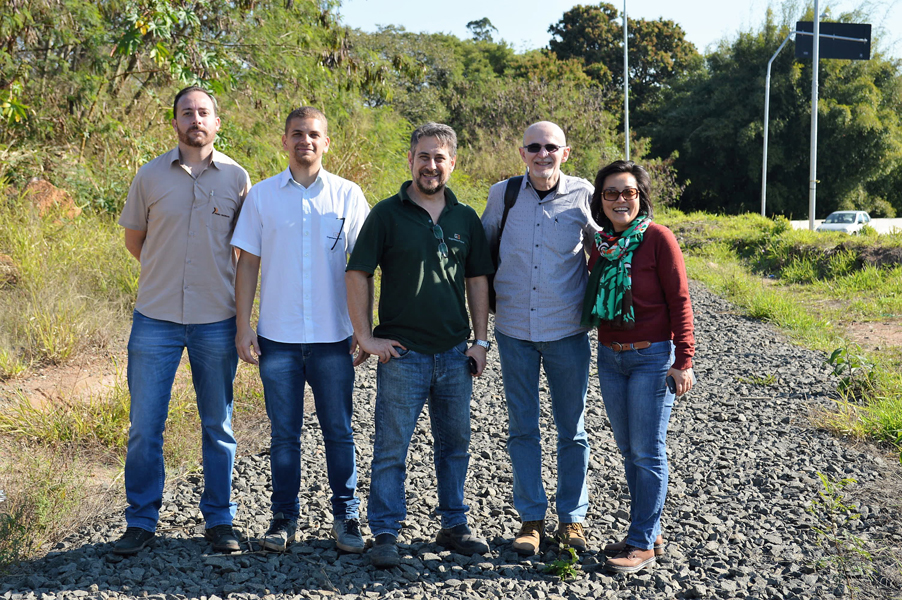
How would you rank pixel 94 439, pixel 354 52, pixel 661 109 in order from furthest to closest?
1. pixel 661 109
2. pixel 354 52
3. pixel 94 439

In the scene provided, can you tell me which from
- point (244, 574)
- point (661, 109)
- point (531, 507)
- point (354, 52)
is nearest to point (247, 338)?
point (244, 574)

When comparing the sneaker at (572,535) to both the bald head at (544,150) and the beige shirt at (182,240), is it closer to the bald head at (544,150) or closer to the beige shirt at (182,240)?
the bald head at (544,150)

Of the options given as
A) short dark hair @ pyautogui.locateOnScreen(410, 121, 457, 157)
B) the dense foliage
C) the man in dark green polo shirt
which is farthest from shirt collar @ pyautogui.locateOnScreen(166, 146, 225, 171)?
the dense foliage

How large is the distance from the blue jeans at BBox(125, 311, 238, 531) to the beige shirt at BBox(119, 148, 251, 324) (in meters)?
0.09

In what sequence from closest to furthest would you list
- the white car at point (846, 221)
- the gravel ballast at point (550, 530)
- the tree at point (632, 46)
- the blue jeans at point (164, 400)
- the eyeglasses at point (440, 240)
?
the gravel ballast at point (550, 530), the eyeglasses at point (440, 240), the blue jeans at point (164, 400), the white car at point (846, 221), the tree at point (632, 46)

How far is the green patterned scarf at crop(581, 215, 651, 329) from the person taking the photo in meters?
3.42

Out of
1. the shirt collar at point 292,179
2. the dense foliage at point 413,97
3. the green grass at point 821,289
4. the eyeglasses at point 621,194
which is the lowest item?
the green grass at point 821,289

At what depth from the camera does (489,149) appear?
2238 centimetres

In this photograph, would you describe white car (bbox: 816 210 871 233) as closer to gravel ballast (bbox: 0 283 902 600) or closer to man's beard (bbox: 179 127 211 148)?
gravel ballast (bbox: 0 283 902 600)

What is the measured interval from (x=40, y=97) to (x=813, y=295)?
11.4 meters

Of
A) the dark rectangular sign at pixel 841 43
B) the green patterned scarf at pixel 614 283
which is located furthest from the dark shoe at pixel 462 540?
the dark rectangular sign at pixel 841 43

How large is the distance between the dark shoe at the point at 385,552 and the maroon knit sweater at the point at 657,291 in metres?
1.47

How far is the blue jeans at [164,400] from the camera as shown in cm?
360

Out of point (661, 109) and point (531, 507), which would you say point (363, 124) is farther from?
point (661, 109)
